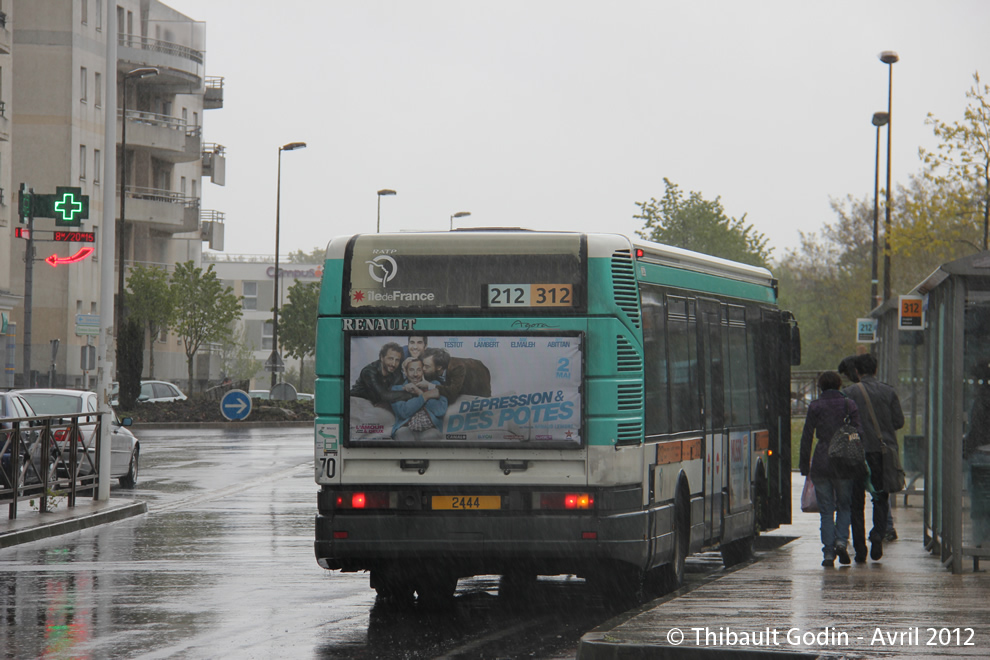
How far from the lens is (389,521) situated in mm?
10797

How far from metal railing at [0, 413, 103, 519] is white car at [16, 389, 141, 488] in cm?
145

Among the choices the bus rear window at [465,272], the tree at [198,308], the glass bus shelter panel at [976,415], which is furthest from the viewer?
the tree at [198,308]

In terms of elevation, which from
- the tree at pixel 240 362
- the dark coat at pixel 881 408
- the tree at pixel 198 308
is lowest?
the dark coat at pixel 881 408

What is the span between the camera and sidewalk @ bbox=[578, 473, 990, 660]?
322 inches

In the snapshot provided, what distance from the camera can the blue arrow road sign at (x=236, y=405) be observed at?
41.7 meters

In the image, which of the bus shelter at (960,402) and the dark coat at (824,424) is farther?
the dark coat at (824,424)

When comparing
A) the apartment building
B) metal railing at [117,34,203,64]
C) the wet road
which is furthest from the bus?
metal railing at [117,34,203,64]

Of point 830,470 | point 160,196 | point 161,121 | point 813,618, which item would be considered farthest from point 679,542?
point 161,121

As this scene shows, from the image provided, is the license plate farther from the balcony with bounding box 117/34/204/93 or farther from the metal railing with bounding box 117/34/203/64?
the metal railing with bounding box 117/34/203/64

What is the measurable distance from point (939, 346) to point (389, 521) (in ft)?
17.1

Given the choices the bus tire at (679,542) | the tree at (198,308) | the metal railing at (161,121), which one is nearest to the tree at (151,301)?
the tree at (198,308)

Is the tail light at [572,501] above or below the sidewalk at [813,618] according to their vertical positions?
above

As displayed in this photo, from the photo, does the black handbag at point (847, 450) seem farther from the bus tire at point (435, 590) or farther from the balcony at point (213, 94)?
the balcony at point (213, 94)

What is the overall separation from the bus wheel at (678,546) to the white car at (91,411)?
12.1 metres
